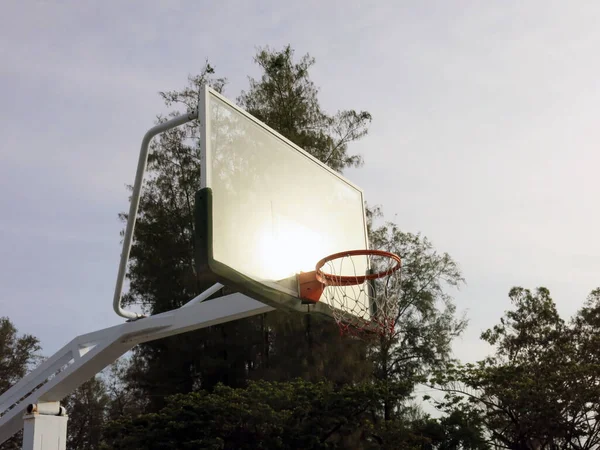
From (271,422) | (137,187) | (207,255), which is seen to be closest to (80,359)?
(137,187)

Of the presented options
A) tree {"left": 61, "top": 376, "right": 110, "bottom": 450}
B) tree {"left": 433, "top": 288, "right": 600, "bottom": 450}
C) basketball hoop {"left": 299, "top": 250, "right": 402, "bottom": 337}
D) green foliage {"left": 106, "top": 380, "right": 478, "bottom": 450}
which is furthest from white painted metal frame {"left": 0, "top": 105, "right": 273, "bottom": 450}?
tree {"left": 61, "top": 376, "right": 110, "bottom": 450}

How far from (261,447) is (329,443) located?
2.94 ft

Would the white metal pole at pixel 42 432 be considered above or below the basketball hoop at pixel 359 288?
below

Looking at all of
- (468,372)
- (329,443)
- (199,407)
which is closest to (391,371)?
(468,372)

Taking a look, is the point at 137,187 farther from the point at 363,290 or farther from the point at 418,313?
the point at 418,313

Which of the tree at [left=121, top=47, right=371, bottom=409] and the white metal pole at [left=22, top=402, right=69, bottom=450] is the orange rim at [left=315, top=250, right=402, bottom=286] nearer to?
the white metal pole at [left=22, top=402, right=69, bottom=450]

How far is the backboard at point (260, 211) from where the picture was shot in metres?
3.11

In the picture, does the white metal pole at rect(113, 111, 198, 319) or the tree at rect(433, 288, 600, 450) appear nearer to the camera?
the white metal pole at rect(113, 111, 198, 319)

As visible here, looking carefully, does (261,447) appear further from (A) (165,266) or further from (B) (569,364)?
(B) (569,364)

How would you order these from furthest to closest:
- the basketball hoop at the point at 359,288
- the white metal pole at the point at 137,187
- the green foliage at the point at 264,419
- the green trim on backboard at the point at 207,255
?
1. the green foliage at the point at 264,419
2. the basketball hoop at the point at 359,288
3. the white metal pole at the point at 137,187
4. the green trim on backboard at the point at 207,255

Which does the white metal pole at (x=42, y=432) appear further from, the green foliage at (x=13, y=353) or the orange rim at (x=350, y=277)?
the green foliage at (x=13, y=353)

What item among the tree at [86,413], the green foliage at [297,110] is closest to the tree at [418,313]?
the green foliage at [297,110]

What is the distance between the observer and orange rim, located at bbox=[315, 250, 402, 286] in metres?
3.80

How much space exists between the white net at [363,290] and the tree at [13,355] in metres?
15.5
